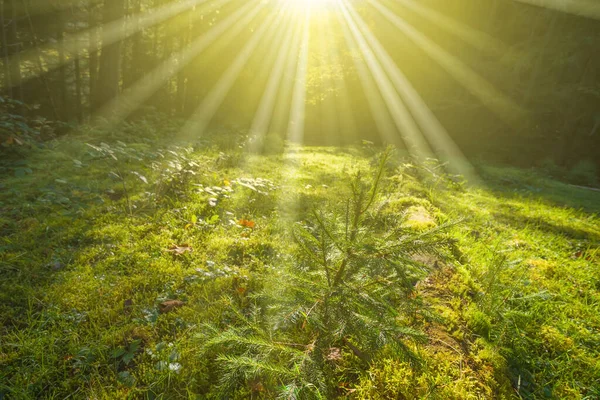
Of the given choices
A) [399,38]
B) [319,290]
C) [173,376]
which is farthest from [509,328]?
[399,38]

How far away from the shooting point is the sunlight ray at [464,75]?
17312 millimetres

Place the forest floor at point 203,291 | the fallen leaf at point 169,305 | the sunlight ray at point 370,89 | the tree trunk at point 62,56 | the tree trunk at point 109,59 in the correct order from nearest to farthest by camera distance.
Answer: the forest floor at point 203,291
the fallen leaf at point 169,305
the tree trunk at point 109,59
the tree trunk at point 62,56
the sunlight ray at point 370,89

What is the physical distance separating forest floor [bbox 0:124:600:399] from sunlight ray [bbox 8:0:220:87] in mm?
7285

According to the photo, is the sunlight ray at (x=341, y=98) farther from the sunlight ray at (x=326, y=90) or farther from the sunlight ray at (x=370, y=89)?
the sunlight ray at (x=370, y=89)

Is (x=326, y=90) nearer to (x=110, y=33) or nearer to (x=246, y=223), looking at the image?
(x=110, y=33)

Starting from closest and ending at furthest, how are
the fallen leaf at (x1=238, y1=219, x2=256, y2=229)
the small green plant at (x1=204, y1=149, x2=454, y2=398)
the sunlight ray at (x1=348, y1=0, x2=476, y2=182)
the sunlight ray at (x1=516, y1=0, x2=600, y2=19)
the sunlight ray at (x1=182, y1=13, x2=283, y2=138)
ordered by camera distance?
the small green plant at (x1=204, y1=149, x2=454, y2=398), the fallen leaf at (x1=238, y1=219, x2=256, y2=229), the sunlight ray at (x1=516, y1=0, x2=600, y2=19), the sunlight ray at (x1=182, y1=13, x2=283, y2=138), the sunlight ray at (x1=348, y1=0, x2=476, y2=182)

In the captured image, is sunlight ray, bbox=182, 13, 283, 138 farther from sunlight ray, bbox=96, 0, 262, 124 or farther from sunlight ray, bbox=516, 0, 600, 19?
sunlight ray, bbox=516, 0, 600, 19

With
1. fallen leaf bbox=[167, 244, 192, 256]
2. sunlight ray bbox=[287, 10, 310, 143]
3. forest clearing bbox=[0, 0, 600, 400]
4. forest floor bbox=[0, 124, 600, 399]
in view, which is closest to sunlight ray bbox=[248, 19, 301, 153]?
sunlight ray bbox=[287, 10, 310, 143]

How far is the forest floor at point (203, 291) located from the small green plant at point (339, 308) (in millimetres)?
90

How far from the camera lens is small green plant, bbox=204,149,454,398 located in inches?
54.1

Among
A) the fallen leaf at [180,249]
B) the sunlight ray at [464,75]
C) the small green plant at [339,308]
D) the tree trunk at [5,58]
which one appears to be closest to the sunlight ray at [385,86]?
the sunlight ray at [464,75]

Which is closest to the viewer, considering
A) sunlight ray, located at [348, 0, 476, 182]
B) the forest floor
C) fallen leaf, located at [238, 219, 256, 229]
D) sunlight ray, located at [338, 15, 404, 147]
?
the forest floor

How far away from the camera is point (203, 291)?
8.38ft

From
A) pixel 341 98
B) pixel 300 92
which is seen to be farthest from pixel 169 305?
pixel 300 92
